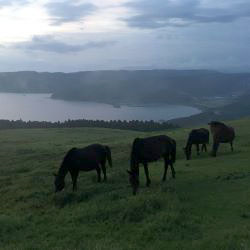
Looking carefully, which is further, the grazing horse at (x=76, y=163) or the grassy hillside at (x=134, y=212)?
the grazing horse at (x=76, y=163)

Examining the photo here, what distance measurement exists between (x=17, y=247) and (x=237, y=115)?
15708cm

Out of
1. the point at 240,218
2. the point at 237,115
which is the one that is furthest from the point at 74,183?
the point at 237,115

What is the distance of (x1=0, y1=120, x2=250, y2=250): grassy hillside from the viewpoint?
11.5 meters

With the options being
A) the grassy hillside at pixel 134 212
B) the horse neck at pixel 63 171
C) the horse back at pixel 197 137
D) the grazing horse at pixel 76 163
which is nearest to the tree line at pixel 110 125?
the horse back at pixel 197 137

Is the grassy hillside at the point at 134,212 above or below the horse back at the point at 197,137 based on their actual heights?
below

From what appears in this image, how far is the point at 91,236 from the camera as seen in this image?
1226 cm

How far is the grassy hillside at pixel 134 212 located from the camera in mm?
11500

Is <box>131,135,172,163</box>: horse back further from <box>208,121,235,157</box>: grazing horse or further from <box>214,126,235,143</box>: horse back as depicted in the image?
<box>214,126,235,143</box>: horse back

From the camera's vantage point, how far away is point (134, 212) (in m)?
13.7

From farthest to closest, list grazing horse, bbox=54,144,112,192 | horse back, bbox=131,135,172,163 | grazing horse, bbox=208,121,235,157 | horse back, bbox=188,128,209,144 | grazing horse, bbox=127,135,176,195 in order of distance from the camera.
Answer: horse back, bbox=188,128,209,144 < grazing horse, bbox=208,121,235,157 < grazing horse, bbox=54,144,112,192 < horse back, bbox=131,135,172,163 < grazing horse, bbox=127,135,176,195

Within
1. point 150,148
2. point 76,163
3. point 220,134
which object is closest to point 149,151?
point 150,148

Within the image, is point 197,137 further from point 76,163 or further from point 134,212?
point 134,212

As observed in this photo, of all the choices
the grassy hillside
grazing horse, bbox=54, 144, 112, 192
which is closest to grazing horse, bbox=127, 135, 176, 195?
the grassy hillside

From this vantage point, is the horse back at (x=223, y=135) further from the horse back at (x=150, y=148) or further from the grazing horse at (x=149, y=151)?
the horse back at (x=150, y=148)
